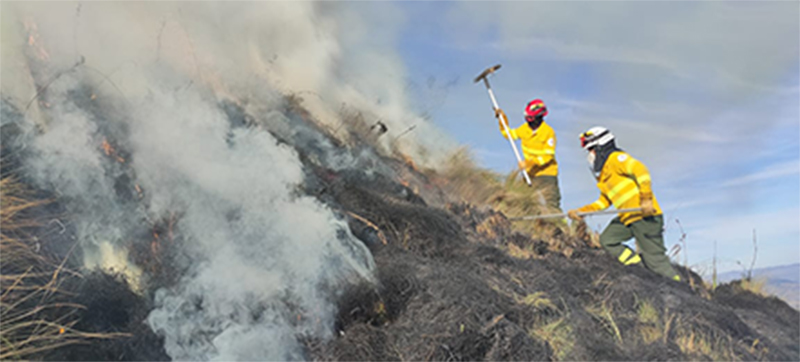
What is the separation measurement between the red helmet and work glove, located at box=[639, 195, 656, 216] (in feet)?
8.65

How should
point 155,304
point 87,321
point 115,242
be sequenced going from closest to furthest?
point 87,321 < point 155,304 < point 115,242

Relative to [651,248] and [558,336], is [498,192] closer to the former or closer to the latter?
[651,248]

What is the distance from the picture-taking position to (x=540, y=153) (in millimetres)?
10297

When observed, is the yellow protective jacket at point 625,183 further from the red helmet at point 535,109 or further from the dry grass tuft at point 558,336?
the dry grass tuft at point 558,336

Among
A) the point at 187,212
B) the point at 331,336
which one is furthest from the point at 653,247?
the point at 187,212

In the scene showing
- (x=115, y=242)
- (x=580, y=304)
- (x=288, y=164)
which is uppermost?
(x=580, y=304)

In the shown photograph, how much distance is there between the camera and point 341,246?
5062 millimetres

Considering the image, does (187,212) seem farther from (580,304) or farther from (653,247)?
(653,247)

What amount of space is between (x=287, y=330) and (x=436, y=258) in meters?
2.01

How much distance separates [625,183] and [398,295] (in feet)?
14.9

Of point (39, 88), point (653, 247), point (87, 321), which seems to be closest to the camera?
point (87, 321)

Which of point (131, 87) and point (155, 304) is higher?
point (131, 87)

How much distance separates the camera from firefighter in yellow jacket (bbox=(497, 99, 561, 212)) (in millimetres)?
10234

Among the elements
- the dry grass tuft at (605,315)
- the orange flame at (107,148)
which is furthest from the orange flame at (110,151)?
the dry grass tuft at (605,315)
